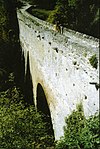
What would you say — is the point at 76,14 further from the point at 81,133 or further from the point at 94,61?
A: the point at 81,133

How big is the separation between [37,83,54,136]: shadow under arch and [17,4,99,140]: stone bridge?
12 cm

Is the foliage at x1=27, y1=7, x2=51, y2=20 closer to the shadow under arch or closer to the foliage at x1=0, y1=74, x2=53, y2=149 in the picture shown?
the shadow under arch

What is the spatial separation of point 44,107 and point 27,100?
2.63m

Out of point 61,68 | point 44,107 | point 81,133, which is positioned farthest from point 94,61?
point 44,107

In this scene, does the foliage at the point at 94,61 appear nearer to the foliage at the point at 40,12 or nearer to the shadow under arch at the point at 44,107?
the shadow under arch at the point at 44,107

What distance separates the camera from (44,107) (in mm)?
14852

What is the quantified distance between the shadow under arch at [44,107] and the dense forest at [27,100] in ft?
0.57

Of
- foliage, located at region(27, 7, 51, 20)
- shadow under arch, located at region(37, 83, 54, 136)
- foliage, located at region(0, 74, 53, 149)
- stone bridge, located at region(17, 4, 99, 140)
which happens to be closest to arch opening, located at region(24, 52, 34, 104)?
stone bridge, located at region(17, 4, 99, 140)

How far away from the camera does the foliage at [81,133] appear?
28.6ft

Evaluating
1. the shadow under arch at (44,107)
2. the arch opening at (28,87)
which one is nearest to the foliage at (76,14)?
the arch opening at (28,87)

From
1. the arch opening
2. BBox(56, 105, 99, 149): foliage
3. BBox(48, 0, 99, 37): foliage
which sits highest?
BBox(48, 0, 99, 37): foliage

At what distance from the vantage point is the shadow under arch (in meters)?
14.0

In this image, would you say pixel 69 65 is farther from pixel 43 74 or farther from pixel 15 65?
pixel 15 65

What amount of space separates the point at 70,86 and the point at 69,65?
2.16ft
